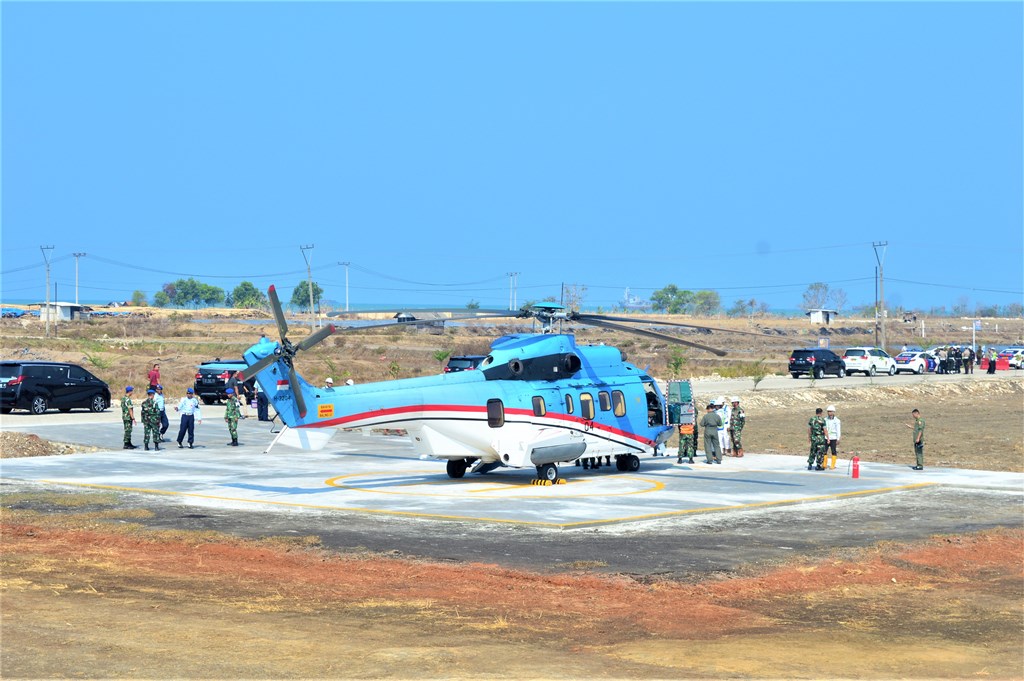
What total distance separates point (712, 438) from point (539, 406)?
21.1ft

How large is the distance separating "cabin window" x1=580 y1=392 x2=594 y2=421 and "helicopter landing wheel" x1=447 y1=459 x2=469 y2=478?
2.95 metres

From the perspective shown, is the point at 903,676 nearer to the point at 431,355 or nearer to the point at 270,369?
the point at 270,369

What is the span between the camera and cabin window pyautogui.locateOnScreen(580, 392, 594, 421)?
2678 cm

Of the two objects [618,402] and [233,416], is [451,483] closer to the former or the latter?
[618,402]

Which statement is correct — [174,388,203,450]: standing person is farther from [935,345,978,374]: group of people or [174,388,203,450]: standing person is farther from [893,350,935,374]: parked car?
[935,345,978,374]: group of people

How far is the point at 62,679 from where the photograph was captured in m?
10.5

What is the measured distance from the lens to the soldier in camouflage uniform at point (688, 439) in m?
30.2

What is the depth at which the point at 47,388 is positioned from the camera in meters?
42.9

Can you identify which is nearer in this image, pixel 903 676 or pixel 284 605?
pixel 903 676

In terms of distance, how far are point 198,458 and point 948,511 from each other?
18.7m

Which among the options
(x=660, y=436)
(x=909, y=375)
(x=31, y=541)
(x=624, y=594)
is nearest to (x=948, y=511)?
(x=660, y=436)

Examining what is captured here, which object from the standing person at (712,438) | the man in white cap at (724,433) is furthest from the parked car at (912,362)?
the standing person at (712,438)

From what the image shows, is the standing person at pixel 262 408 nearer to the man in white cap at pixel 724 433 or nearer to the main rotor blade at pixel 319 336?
the man in white cap at pixel 724 433

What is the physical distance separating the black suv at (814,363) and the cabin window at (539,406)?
41331 mm
